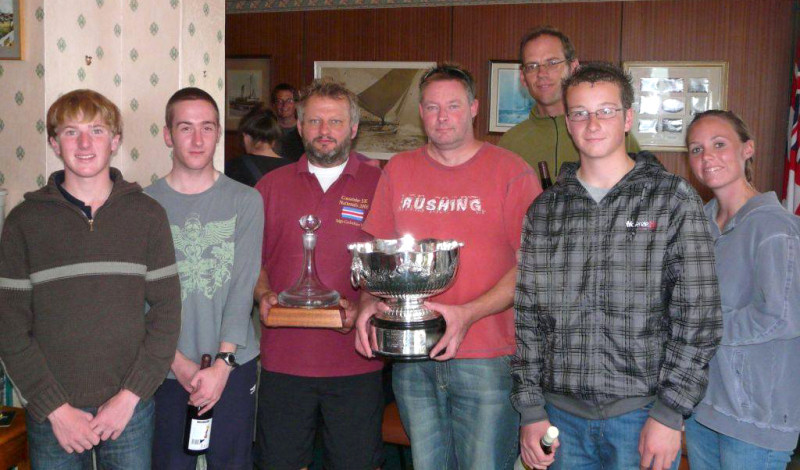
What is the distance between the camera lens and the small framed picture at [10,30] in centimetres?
269

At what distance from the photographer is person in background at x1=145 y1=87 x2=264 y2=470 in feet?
7.66

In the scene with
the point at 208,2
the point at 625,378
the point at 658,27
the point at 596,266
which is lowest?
the point at 625,378

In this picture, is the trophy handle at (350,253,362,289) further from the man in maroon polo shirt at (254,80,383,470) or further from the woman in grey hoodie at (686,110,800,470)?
the woman in grey hoodie at (686,110,800,470)

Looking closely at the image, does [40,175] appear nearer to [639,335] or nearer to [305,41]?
[639,335]

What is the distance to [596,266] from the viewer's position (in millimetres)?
1854

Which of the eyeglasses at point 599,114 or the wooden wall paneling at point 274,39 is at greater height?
the wooden wall paneling at point 274,39

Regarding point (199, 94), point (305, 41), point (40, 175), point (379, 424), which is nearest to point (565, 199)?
point (379, 424)

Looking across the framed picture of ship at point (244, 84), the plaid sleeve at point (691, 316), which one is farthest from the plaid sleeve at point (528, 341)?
the framed picture of ship at point (244, 84)

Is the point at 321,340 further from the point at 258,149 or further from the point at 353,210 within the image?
the point at 258,149

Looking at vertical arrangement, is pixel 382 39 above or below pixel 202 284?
above

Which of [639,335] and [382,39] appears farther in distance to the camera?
[382,39]

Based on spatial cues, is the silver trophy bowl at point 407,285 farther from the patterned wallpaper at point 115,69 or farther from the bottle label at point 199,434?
the patterned wallpaper at point 115,69

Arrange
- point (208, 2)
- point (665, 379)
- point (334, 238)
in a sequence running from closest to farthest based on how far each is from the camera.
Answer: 1. point (665, 379)
2. point (334, 238)
3. point (208, 2)

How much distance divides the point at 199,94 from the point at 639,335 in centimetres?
159
